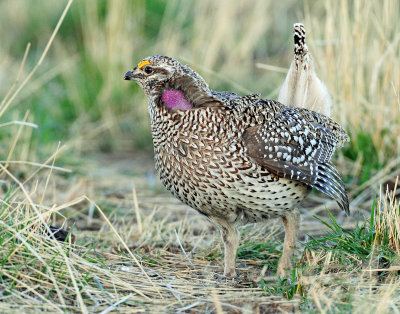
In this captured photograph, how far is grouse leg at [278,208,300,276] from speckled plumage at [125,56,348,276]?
15 millimetres

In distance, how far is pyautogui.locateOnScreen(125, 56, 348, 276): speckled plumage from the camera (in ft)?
13.1

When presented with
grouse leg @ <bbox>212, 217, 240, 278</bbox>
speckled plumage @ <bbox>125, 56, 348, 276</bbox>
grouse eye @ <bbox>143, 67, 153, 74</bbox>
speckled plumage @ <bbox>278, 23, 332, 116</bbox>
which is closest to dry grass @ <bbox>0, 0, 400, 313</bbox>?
grouse leg @ <bbox>212, 217, 240, 278</bbox>

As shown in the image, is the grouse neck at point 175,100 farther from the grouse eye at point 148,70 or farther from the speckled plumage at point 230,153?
the grouse eye at point 148,70

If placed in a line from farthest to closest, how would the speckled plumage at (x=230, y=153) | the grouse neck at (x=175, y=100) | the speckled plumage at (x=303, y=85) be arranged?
the speckled plumage at (x=303, y=85), the grouse neck at (x=175, y=100), the speckled plumage at (x=230, y=153)

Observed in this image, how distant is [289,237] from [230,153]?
0.83 meters

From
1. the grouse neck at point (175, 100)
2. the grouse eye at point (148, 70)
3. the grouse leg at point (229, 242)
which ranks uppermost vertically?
the grouse eye at point (148, 70)

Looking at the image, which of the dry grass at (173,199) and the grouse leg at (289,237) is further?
the grouse leg at (289,237)

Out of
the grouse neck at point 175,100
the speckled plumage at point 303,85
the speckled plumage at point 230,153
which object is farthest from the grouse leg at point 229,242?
the speckled plumage at point 303,85

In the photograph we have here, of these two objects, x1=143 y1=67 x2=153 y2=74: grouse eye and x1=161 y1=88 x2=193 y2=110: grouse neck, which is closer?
x1=161 y1=88 x2=193 y2=110: grouse neck

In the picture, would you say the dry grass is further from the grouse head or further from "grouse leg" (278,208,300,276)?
the grouse head

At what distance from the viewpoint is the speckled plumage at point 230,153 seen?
13.1 feet

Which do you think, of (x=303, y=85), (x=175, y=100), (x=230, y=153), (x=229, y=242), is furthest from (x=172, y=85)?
(x=303, y=85)

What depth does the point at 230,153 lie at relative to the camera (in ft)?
13.2

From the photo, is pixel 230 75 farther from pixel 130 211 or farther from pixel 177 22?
pixel 130 211
